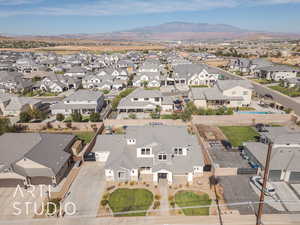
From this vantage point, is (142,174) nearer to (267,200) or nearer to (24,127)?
(267,200)

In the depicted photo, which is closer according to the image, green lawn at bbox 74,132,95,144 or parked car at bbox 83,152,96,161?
parked car at bbox 83,152,96,161

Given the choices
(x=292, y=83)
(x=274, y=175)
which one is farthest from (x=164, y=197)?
(x=292, y=83)

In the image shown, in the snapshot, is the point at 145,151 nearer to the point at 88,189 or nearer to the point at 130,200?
the point at 130,200

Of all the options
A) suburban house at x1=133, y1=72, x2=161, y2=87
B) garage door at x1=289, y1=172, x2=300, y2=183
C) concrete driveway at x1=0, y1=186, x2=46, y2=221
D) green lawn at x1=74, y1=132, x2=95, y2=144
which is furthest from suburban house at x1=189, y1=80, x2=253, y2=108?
concrete driveway at x1=0, y1=186, x2=46, y2=221

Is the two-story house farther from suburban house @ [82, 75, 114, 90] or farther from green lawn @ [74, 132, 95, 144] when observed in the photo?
suburban house @ [82, 75, 114, 90]

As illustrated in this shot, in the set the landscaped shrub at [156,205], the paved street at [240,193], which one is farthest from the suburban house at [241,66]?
the landscaped shrub at [156,205]

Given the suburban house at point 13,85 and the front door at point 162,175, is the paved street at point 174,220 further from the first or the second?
the suburban house at point 13,85
